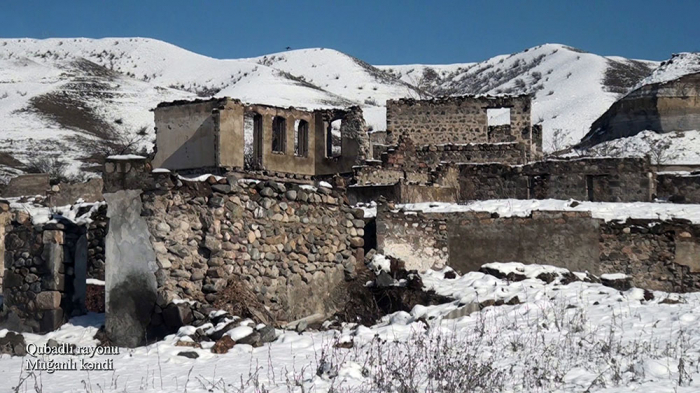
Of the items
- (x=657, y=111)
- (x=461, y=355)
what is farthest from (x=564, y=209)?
(x=657, y=111)

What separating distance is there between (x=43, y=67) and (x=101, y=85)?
381 inches

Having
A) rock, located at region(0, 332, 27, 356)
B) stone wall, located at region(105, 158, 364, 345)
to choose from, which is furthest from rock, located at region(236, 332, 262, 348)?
rock, located at region(0, 332, 27, 356)

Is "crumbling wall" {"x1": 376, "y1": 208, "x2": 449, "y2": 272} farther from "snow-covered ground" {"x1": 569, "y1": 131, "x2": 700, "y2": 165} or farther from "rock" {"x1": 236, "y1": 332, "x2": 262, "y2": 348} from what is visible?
"snow-covered ground" {"x1": 569, "y1": 131, "x2": 700, "y2": 165}

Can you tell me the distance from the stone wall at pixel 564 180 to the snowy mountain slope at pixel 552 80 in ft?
88.1

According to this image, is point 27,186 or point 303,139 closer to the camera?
point 27,186

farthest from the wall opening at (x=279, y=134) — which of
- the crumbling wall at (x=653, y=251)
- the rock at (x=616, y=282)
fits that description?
the rock at (x=616, y=282)

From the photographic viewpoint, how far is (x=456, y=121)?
3247 cm

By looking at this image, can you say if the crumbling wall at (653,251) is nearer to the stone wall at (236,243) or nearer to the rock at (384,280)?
the rock at (384,280)

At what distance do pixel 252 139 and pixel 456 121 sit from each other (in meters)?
6.57

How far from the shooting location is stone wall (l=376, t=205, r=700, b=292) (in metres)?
15.9

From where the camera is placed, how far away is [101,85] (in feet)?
215

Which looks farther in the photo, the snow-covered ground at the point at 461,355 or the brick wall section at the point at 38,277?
the brick wall section at the point at 38,277

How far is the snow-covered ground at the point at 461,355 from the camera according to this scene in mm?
7719

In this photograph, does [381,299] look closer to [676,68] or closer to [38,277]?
[38,277]
